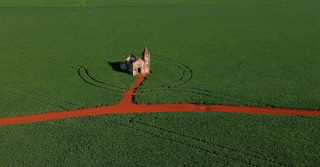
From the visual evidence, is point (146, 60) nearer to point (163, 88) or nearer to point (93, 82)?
point (163, 88)

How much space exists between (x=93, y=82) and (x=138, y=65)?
8.18 m

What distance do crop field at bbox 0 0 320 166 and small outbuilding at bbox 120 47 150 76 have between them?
1.56 meters

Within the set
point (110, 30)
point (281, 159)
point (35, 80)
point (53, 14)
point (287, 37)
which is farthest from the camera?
point (53, 14)

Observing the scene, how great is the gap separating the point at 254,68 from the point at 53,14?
79830 millimetres

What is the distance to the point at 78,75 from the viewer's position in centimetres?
5788

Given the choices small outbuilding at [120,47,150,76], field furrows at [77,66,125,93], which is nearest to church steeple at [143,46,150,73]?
small outbuilding at [120,47,150,76]

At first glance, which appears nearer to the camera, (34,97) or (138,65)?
(34,97)

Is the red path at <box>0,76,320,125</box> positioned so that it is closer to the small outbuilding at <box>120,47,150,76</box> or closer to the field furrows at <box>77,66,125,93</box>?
the field furrows at <box>77,66,125,93</box>

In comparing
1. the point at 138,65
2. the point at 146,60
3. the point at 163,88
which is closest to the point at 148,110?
the point at 163,88

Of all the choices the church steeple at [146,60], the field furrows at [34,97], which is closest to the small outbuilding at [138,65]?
the church steeple at [146,60]

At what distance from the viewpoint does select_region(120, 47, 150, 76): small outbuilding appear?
56.0m

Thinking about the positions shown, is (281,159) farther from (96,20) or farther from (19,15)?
(19,15)

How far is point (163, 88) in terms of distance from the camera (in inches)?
2073

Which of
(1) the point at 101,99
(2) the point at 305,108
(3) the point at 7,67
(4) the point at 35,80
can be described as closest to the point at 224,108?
(2) the point at 305,108
